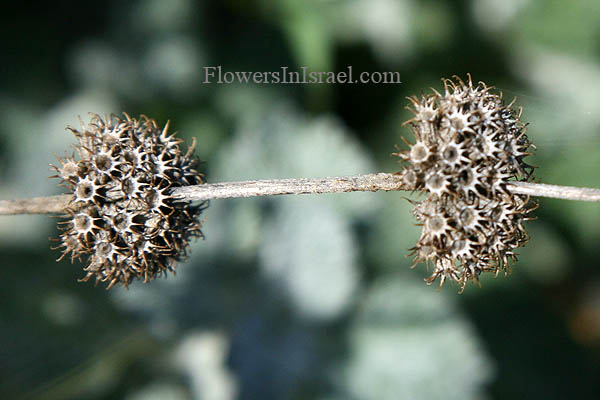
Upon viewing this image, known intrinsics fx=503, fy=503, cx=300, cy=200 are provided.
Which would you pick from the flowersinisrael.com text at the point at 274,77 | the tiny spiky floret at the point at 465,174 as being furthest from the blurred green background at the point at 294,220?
the tiny spiky floret at the point at 465,174

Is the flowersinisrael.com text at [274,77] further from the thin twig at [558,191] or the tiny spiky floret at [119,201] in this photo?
the thin twig at [558,191]

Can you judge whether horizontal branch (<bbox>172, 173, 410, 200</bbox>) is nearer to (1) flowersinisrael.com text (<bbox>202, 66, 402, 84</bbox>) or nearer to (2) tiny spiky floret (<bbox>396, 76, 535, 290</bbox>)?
(2) tiny spiky floret (<bbox>396, 76, 535, 290</bbox>)

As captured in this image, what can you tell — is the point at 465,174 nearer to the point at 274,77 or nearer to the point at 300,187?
the point at 300,187

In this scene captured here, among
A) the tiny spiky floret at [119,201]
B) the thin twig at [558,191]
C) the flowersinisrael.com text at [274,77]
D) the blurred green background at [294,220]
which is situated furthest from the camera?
the flowersinisrael.com text at [274,77]

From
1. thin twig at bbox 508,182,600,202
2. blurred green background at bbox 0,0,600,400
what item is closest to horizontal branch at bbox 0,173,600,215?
thin twig at bbox 508,182,600,202

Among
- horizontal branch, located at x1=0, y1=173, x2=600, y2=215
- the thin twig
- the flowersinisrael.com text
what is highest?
the flowersinisrael.com text

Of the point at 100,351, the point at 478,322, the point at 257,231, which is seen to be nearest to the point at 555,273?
the point at 478,322

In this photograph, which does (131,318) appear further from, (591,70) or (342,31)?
(591,70)
